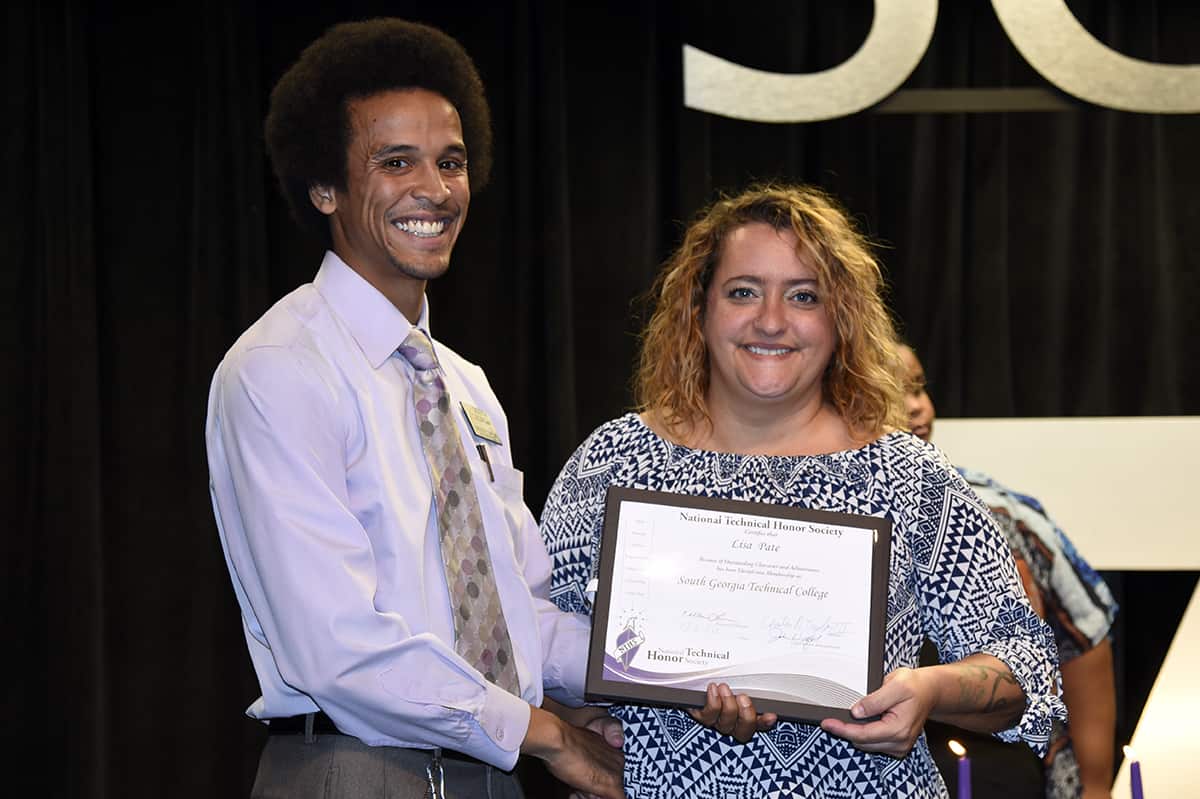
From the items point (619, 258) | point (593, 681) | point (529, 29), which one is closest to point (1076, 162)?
point (619, 258)

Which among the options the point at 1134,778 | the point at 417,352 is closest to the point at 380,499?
the point at 417,352

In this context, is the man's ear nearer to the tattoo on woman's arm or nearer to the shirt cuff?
the shirt cuff

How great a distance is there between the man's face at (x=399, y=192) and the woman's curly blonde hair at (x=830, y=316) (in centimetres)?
41

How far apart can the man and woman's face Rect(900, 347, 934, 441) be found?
4.77ft

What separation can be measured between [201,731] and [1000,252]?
8.76ft

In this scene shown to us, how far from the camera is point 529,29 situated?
3805mm

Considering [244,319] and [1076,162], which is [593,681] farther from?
[1076,162]

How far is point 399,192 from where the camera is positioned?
6.73 feet

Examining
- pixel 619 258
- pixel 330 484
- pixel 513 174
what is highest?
pixel 513 174

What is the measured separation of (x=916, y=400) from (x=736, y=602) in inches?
65.5

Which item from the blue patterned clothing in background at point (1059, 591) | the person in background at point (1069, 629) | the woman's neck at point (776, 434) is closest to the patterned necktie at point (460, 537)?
the woman's neck at point (776, 434)

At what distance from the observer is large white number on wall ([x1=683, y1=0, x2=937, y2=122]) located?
364 cm

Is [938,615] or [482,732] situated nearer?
[482,732]

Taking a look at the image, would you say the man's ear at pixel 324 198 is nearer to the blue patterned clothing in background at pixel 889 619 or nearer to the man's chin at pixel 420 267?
the man's chin at pixel 420 267
